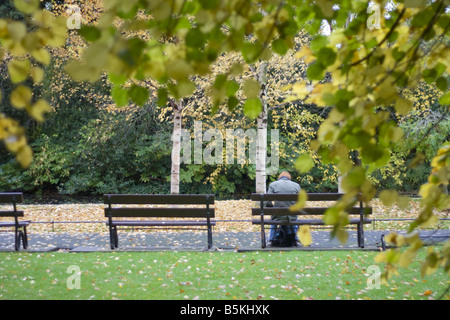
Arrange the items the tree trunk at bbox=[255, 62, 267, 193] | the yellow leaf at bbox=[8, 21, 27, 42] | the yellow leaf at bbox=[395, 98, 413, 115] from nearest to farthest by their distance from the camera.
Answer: the yellow leaf at bbox=[8, 21, 27, 42] < the yellow leaf at bbox=[395, 98, 413, 115] < the tree trunk at bbox=[255, 62, 267, 193]

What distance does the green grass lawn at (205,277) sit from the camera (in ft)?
14.7

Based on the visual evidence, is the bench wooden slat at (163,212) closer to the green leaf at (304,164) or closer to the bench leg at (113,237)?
the bench leg at (113,237)

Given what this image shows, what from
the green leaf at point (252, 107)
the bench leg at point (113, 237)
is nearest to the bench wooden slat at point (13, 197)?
the bench leg at point (113, 237)

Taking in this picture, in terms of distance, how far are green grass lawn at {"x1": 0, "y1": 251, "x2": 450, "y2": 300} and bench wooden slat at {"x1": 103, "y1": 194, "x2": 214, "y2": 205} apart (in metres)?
0.85

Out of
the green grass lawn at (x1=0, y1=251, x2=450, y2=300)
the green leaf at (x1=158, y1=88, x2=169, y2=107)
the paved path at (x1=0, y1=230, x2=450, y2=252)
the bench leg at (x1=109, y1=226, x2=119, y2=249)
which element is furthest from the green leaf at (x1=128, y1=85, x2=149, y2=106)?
the bench leg at (x1=109, y1=226, x2=119, y2=249)

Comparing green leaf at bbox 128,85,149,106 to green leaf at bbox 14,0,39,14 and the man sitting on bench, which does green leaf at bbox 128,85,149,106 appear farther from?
the man sitting on bench

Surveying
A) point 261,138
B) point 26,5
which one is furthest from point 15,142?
point 261,138

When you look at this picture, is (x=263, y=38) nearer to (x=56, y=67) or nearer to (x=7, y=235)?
(x=7, y=235)

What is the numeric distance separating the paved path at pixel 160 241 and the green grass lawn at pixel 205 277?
0.48 m

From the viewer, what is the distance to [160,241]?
812 centimetres

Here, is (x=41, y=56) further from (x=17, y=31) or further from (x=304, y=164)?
(x=304, y=164)

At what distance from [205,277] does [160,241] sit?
3161mm

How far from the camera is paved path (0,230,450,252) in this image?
696cm
